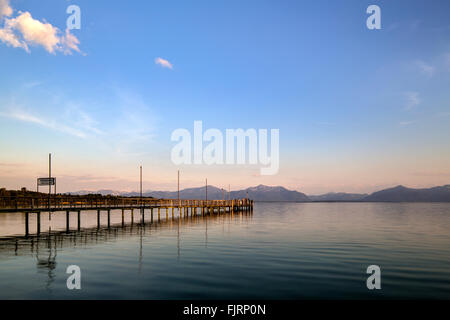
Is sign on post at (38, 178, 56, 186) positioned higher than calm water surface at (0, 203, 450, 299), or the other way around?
sign on post at (38, 178, 56, 186)

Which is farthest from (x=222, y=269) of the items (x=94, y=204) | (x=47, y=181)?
(x=94, y=204)

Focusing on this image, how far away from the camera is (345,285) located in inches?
567

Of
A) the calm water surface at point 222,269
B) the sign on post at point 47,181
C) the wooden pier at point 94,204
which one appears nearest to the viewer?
the calm water surface at point 222,269

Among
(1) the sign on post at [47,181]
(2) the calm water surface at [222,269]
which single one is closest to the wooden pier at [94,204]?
(1) the sign on post at [47,181]

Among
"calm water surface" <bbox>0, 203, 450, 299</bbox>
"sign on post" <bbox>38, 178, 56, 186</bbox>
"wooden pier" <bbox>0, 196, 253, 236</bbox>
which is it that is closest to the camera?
"calm water surface" <bbox>0, 203, 450, 299</bbox>

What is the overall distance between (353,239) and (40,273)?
82.1 ft

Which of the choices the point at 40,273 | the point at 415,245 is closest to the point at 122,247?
the point at 40,273

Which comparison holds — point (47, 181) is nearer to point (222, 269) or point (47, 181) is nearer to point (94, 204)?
point (94, 204)

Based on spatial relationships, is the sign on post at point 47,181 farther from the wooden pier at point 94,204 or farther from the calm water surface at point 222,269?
the calm water surface at point 222,269

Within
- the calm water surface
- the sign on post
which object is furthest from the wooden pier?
the calm water surface

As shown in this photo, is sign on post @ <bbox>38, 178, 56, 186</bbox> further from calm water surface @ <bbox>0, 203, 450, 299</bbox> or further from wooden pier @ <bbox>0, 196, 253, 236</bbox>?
calm water surface @ <bbox>0, 203, 450, 299</bbox>

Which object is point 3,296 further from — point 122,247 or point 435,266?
point 435,266

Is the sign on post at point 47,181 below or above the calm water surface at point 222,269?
above
